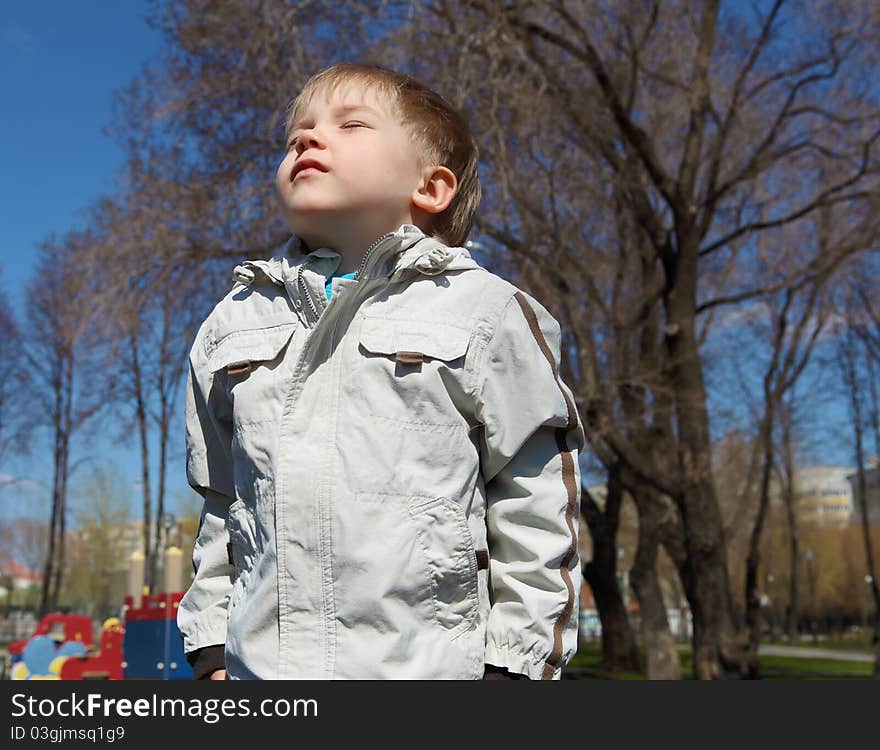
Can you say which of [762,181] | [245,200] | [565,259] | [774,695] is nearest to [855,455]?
[762,181]

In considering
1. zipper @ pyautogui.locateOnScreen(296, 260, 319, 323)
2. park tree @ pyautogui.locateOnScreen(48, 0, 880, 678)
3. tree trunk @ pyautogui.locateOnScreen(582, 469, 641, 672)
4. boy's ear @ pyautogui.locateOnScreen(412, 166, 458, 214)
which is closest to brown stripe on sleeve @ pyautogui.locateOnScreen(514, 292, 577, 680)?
boy's ear @ pyautogui.locateOnScreen(412, 166, 458, 214)

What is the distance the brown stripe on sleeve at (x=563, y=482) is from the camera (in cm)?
148

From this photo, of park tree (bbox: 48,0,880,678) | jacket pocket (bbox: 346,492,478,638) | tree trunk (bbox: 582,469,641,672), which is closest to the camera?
jacket pocket (bbox: 346,492,478,638)

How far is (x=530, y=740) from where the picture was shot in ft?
4.24

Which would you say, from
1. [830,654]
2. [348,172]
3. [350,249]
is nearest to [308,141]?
[348,172]

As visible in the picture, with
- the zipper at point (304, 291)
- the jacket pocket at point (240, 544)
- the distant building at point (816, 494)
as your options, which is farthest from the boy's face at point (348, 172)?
the distant building at point (816, 494)

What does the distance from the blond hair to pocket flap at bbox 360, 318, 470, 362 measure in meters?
0.35

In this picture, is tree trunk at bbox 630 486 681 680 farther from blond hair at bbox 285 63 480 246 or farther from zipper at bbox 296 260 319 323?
zipper at bbox 296 260 319 323

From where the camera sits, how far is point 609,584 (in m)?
19.0

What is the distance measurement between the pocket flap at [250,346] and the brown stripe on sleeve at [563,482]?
0.42 meters

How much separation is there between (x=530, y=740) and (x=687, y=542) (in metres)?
9.70

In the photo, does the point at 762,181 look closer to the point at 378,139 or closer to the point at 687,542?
the point at 687,542

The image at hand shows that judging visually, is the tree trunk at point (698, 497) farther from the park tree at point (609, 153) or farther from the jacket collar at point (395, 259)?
the jacket collar at point (395, 259)

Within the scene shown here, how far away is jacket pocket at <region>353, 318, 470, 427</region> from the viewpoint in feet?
4.94
